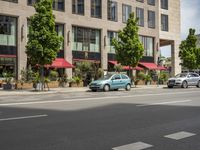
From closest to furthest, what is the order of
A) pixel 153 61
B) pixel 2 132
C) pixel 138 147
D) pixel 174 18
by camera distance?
pixel 138 147 < pixel 2 132 < pixel 153 61 < pixel 174 18

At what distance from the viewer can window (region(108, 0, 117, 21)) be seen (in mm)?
42250

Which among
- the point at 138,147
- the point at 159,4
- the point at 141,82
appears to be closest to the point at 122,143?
the point at 138,147

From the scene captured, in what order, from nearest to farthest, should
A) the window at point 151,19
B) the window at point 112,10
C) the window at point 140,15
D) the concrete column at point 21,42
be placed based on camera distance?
the concrete column at point 21,42, the window at point 112,10, the window at point 140,15, the window at point 151,19

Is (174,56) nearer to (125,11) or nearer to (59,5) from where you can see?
Answer: (125,11)

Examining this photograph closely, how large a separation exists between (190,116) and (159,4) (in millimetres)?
43179

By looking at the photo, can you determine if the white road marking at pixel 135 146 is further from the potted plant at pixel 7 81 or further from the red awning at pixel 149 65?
the red awning at pixel 149 65

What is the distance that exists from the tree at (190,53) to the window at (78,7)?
14.1 m

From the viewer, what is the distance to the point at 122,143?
6684 mm

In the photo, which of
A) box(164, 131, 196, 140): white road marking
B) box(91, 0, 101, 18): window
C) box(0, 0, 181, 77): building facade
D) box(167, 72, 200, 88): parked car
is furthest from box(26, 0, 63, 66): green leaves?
box(164, 131, 196, 140): white road marking

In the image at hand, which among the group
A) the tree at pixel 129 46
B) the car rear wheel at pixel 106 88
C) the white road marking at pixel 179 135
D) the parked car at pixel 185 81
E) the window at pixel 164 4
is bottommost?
the white road marking at pixel 179 135

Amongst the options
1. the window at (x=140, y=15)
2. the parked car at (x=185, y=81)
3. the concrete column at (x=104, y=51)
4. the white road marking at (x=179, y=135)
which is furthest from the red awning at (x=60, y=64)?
the white road marking at (x=179, y=135)

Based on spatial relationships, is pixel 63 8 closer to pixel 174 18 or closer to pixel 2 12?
pixel 2 12

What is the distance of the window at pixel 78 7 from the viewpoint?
3866cm

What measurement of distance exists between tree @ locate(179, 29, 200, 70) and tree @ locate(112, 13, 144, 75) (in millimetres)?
11887
